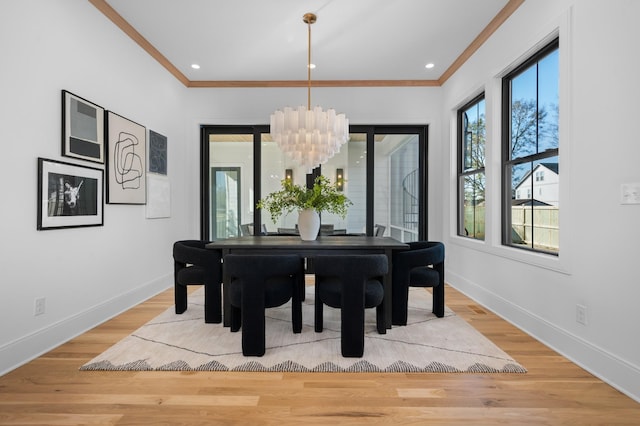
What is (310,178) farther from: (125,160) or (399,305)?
(399,305)

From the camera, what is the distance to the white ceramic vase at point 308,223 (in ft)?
10.1

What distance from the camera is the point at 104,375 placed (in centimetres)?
208

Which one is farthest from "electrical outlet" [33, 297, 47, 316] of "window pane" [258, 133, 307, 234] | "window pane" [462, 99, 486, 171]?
"window pane" [462, 99, 486, 171]

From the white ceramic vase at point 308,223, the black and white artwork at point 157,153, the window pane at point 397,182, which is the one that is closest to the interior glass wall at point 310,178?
the window pane at point 397,182

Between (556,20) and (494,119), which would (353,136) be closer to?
(494,119)

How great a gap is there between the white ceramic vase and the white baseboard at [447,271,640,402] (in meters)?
1.90

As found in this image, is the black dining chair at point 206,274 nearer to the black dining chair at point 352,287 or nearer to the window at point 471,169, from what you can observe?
the black dining chair at point 352,287

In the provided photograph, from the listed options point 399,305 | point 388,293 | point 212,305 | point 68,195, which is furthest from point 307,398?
point 68,195

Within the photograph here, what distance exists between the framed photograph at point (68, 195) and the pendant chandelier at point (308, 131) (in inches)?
67.5

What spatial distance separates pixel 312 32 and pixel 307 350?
3159 millimetres

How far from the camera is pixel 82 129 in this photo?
110 inches

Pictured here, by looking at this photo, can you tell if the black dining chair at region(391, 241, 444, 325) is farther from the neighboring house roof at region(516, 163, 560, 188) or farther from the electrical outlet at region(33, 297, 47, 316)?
the electrical outlet at region(33, 297, 47, 316)

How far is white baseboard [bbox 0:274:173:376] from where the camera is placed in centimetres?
216

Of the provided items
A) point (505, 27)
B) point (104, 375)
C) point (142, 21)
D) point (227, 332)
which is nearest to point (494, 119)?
point (505, 27)
